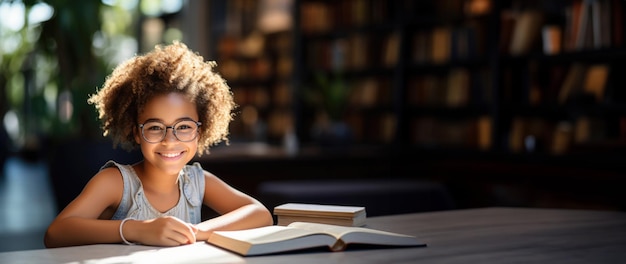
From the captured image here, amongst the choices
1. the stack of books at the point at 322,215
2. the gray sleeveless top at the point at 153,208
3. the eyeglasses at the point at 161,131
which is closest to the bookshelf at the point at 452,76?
the stack of books at the point at 322,215

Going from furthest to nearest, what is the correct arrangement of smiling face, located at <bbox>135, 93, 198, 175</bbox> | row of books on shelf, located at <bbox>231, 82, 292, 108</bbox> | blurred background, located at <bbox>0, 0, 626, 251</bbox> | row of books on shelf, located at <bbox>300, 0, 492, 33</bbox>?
row of books on shelf, located at <bbox>231, 82, 292, 108</bbox> → row of books on shelf, located at <bbox>300, 0, 492, 33</bbox> → blurred background, located at <bbox>0, 0, 626, 251</bbox> → smiling face, located at <bbox>135, 93, 198, 175</bbox>

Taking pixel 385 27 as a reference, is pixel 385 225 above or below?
below

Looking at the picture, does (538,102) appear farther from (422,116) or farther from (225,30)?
(225,30)

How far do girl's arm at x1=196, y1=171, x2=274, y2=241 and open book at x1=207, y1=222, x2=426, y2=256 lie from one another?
84 mm

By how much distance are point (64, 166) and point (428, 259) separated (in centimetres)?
148

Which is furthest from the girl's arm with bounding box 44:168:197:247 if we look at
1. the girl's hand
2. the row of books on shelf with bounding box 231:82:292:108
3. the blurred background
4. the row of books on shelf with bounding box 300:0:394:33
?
the row of books on shelf with bounding box 231:82:292:108

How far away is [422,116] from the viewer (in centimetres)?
584

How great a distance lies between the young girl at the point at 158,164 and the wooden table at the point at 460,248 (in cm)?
7

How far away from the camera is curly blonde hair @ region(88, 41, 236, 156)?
1533 mm

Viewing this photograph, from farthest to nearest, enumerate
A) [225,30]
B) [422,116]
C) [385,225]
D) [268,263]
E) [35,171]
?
[35,171], [225,30], [422,116], [385,225], [268,263]

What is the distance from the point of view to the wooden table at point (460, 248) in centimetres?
125

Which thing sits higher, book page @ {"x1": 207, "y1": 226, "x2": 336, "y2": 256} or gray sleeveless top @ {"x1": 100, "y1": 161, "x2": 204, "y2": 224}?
gray sleeveless top @ {"x1": 100, "y1": 161, "x2": 204, "y2": 224}

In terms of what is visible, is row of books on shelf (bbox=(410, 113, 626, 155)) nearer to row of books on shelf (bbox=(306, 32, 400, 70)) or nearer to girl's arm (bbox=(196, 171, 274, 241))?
row of books on shelf (bbox=(306, 32, 400, 70))

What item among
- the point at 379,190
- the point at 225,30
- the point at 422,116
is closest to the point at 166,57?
the point at 379,190
